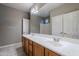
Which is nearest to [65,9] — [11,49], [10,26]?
[10,26]

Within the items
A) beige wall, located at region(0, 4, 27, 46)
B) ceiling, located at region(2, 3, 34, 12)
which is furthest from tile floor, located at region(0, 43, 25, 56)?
ceiling, located at region(2, 3, 34, 12)

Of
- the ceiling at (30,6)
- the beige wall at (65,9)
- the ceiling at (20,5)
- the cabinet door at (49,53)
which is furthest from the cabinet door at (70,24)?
the ceiling at (20,5)

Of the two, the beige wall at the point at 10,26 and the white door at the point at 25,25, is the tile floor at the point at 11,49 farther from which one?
the white door at the point at 25,25

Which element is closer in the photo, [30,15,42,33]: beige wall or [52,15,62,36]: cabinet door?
[52,15,62,36]: cabinet door

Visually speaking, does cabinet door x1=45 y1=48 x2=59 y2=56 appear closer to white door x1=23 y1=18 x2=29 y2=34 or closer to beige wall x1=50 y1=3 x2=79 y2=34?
white door x1=23 y1=18 x2=29 y2=34

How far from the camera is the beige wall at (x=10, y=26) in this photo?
155 cm

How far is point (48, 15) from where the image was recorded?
1672 millimetres

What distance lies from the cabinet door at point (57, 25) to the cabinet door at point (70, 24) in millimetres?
100

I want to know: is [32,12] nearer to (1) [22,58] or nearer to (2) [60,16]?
(2) [60,16]

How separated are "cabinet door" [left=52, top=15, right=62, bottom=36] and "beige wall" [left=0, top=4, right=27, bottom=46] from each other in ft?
2.20

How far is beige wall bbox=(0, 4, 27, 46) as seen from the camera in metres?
1.55

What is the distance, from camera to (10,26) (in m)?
1.60

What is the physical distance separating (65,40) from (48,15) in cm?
65

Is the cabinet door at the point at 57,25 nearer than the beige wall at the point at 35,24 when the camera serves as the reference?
Yes
